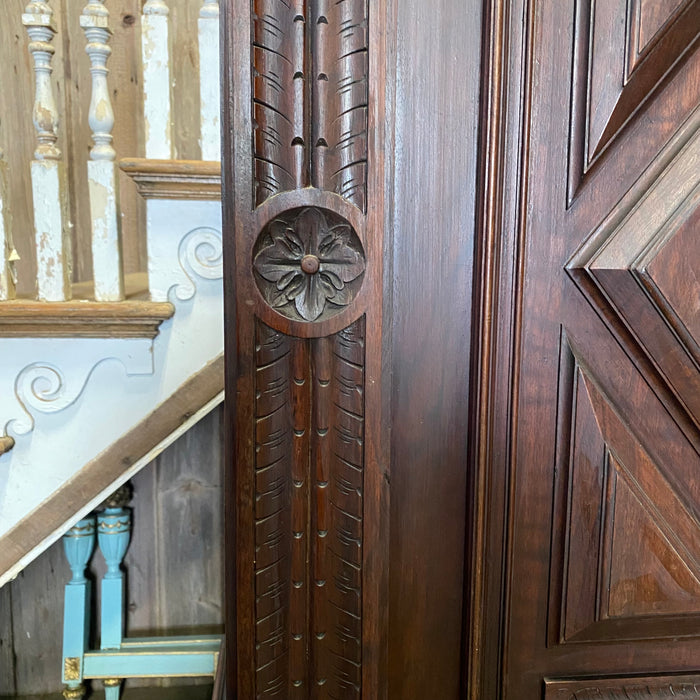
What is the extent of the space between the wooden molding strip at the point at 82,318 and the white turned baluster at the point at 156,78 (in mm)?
223

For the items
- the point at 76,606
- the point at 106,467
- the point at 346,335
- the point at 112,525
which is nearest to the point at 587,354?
the point at 346,335

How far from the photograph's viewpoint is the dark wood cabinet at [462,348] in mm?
378

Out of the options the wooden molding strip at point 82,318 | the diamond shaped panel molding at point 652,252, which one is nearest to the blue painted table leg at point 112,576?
the wooden molding strip at point 82,318

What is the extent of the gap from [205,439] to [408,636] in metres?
0.83

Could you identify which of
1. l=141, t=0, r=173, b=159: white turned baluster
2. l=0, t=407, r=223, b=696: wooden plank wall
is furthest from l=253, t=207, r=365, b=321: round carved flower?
l=0, t=407, r=223, b=696: wooden plank wall

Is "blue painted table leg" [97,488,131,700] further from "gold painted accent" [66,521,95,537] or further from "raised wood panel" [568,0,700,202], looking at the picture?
"raised wood panel" [568,0,700,202]

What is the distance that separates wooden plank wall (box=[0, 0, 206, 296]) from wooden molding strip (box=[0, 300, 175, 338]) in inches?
17.9

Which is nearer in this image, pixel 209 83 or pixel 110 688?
pixel 209 83

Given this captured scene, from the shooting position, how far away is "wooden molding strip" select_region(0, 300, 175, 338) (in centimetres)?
74

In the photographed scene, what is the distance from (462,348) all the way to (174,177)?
1.71ft

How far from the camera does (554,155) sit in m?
0.42

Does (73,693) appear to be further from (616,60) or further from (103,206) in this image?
(616,60)

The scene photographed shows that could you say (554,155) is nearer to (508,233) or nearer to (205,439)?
→ (508,233)

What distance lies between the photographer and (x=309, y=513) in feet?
1.36
